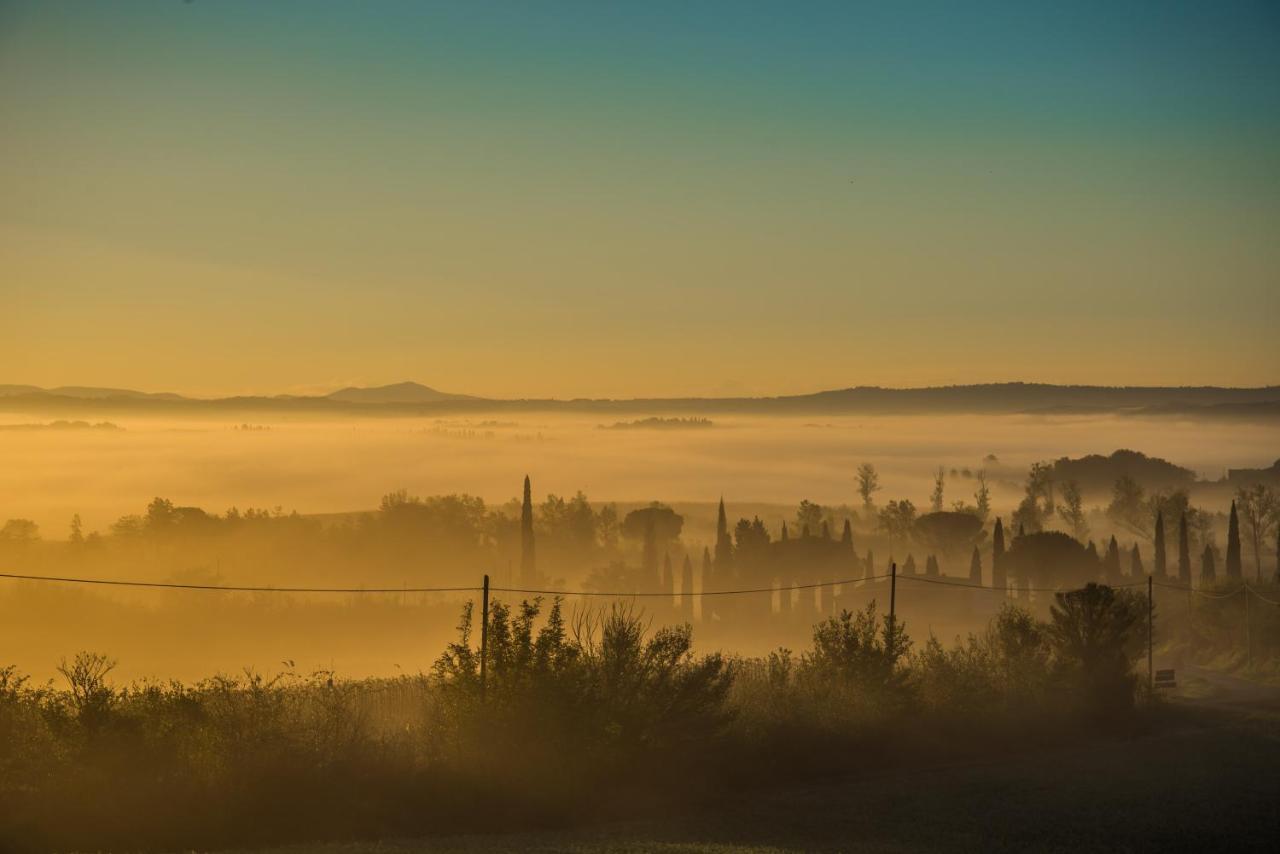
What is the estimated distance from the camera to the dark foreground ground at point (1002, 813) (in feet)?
129

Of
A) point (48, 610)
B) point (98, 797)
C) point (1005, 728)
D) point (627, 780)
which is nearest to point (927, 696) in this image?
Result: point (1005, 728)

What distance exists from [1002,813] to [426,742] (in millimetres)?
21601

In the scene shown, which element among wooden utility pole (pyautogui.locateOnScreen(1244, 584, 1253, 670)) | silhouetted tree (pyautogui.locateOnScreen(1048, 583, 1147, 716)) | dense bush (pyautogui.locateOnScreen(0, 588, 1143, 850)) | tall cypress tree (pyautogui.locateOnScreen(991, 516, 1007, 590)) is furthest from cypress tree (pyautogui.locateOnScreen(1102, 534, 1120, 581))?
dense bush (pyautogui.locateOnScreen(0, 588, 1143, 850))

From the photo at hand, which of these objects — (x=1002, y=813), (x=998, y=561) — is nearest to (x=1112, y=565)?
(x=998, y=561)

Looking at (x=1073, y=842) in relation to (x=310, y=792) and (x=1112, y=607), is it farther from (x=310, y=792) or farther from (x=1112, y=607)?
(x=1112, y=607)

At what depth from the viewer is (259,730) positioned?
43344 mm

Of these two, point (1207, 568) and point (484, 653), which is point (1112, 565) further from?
point (484, 653)

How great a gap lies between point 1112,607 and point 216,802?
5592cm

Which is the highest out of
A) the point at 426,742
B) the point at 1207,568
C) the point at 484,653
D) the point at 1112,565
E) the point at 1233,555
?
the point at 484,653

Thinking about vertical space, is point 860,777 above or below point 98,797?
below

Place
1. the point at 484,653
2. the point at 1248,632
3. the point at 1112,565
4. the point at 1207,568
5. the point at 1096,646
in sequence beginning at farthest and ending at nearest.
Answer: the point at 1112,565
the point at 1207,568
the point at 1248,632
the point at 1096,646
the point at 484,653

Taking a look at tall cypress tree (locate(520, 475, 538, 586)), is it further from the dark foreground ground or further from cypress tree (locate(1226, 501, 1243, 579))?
the dark foreground ground

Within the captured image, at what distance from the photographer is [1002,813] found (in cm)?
4547

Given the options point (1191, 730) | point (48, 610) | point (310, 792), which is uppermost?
point (310, 792)
